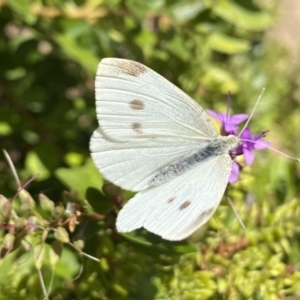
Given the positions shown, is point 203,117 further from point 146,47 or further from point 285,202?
point 146,47

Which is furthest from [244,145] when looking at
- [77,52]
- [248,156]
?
[77,52]

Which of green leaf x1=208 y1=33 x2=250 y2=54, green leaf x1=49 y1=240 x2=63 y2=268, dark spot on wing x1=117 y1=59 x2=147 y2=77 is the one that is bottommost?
green leaf x1=208 y1=33 x2=250 y2=54

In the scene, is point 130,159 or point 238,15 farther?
point 238,15

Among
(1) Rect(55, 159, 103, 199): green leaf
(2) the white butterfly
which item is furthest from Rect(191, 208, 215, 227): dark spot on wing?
(1) Rect(55, 159, 103, 199): green leaf

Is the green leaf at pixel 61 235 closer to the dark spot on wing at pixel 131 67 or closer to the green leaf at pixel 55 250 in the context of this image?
the green leaf at pixel 55 250

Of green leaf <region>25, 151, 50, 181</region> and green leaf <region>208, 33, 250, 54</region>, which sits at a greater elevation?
green leaf <region>208, 33, 250, 54</region>

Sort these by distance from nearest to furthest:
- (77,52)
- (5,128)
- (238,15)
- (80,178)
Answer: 1. (80,178)
2. (77,52)
3. (5,128)
4. (238,15)

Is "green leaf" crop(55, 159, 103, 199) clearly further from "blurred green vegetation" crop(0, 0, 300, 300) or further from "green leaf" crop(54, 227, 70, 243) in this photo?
"green leaf" crop(54, 227, 70, 243)

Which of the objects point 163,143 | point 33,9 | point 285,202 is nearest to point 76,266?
point 163,143

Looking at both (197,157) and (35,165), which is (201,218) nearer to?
(197,157)
